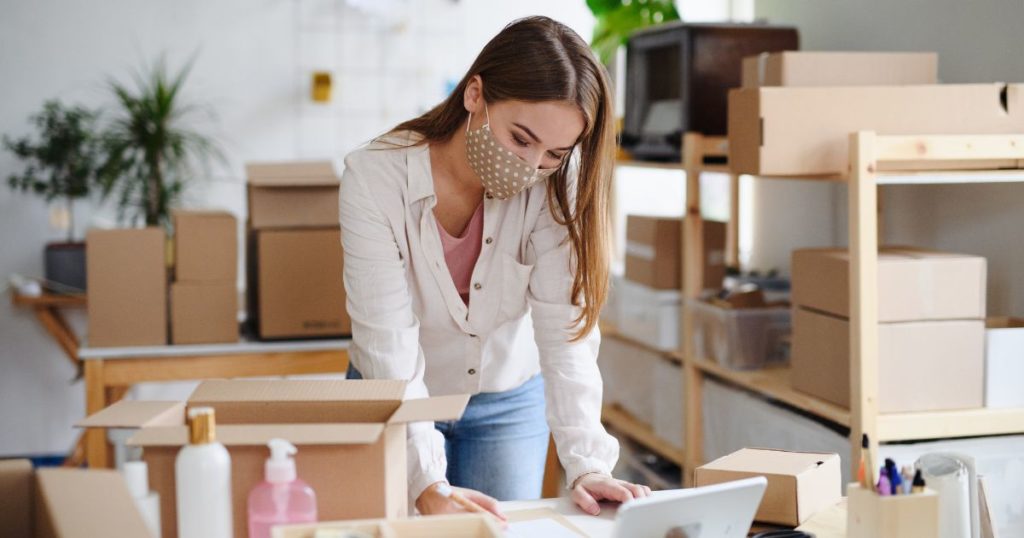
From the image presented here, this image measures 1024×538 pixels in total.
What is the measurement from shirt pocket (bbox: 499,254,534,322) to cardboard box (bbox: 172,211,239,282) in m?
1.14

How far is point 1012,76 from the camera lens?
249cm

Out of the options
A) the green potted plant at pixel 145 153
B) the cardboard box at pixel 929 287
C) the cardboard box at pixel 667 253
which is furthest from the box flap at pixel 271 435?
the green potted plant at pixel 145 153

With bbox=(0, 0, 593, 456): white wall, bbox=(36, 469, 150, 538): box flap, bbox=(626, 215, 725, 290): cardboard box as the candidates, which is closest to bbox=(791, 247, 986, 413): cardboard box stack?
bbox=(626, 215, 725, 290): cardboard box

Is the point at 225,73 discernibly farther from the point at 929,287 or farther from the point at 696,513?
the point at 696,513

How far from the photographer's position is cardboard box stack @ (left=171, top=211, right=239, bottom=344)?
278cm

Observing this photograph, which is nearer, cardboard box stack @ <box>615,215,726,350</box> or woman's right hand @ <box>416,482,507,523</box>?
woman's right hand @ <box>416,482,507,523</box>

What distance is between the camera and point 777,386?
267cm

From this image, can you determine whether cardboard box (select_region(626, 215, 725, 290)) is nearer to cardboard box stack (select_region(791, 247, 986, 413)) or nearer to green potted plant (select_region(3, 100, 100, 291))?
cardboard box stack (select_region(791, 247, 986, 413))

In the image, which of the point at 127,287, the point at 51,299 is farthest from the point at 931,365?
the point at 51,299

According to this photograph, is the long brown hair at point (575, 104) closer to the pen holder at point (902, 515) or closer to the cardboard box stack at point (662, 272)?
the pen holder at point (902, 515)

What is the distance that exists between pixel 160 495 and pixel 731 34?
7.77 ft

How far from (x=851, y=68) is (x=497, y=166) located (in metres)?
1.14

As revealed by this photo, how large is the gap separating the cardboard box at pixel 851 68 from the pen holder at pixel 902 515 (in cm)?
142

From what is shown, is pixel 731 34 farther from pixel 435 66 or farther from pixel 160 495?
pixel 160 495
